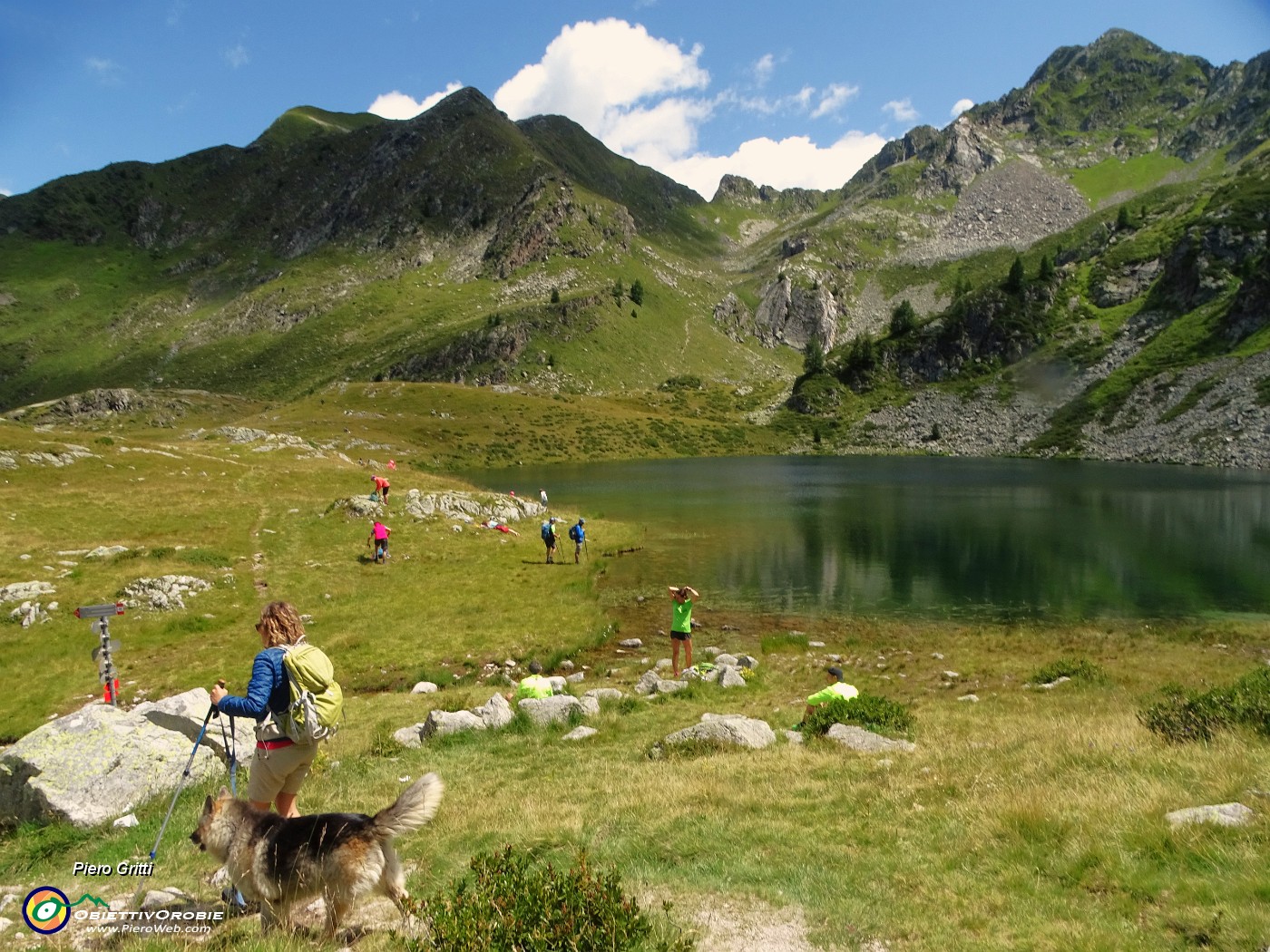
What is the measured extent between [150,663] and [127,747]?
14412mm

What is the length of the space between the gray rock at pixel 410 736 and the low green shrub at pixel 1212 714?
14.2 m

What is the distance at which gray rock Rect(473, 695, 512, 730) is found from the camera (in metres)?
15.3

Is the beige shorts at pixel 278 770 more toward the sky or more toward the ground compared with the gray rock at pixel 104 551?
more toward the sky

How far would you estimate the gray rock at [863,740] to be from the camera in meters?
13.0

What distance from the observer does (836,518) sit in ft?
180

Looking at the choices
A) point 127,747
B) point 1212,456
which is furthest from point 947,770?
point 1212,456

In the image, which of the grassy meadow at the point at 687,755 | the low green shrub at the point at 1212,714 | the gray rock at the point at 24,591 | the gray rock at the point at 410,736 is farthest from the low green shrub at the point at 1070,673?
the gray rock at the point at 24,591

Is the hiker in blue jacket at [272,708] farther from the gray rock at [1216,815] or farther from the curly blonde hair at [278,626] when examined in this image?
the gray rock at [1216,815]

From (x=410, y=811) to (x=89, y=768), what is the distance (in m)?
7.73

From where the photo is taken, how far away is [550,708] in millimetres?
15930

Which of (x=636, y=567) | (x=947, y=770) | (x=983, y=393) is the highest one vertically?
(x=983, y=393)

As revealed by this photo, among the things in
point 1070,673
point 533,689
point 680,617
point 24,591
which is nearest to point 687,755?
point 533,689

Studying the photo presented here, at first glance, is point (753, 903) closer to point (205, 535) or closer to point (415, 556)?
point (415, 556)

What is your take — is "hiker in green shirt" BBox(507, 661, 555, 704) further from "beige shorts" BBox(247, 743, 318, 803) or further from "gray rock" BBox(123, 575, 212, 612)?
"gray rock" BBox(123, 575, 212, 612)
